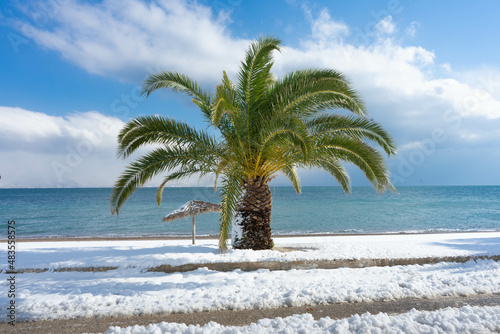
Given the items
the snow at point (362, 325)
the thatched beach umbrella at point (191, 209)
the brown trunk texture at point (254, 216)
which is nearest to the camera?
the snow at point (362, 325)

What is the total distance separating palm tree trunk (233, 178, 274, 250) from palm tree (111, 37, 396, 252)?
0.09ft

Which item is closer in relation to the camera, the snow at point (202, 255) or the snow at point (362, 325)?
the snow at point (362, 325)

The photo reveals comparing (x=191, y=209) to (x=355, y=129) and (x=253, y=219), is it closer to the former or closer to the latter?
(x=253, y=219)

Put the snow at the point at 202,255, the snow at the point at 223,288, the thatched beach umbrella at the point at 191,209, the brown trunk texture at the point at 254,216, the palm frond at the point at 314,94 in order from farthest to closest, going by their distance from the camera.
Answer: the thatched beach umbrella at the point at 191,209 < the brown trunk texture at the point at 254,216 < the palm frond at the point at 314,94 < the snow at the point at 202,255 < the snow at the point at 223,288

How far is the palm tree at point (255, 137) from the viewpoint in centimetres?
794

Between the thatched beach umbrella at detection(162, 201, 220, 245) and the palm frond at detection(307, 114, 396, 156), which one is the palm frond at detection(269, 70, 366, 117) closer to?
the palm frond at detection(307, 114, 396, 156)

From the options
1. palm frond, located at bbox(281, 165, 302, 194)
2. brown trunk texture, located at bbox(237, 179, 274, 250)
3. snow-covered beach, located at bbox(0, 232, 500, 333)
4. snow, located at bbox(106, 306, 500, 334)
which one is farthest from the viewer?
palm frond, located at bbox(281, 165, 302, 194)

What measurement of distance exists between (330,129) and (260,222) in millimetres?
3397

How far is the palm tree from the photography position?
794 cm

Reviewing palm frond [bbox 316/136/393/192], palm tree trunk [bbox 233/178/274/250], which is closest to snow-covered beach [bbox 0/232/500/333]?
palm tree trunk [bbox 233/178/274/250]

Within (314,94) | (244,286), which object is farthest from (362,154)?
(244,286)

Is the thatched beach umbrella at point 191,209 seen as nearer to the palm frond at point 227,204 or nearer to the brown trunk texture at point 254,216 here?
the brown trunk texture at point 254,216

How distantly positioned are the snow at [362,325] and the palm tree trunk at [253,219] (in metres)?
4.51

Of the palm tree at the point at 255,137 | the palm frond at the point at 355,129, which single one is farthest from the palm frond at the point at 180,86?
the palm frond at the point at 355,129
